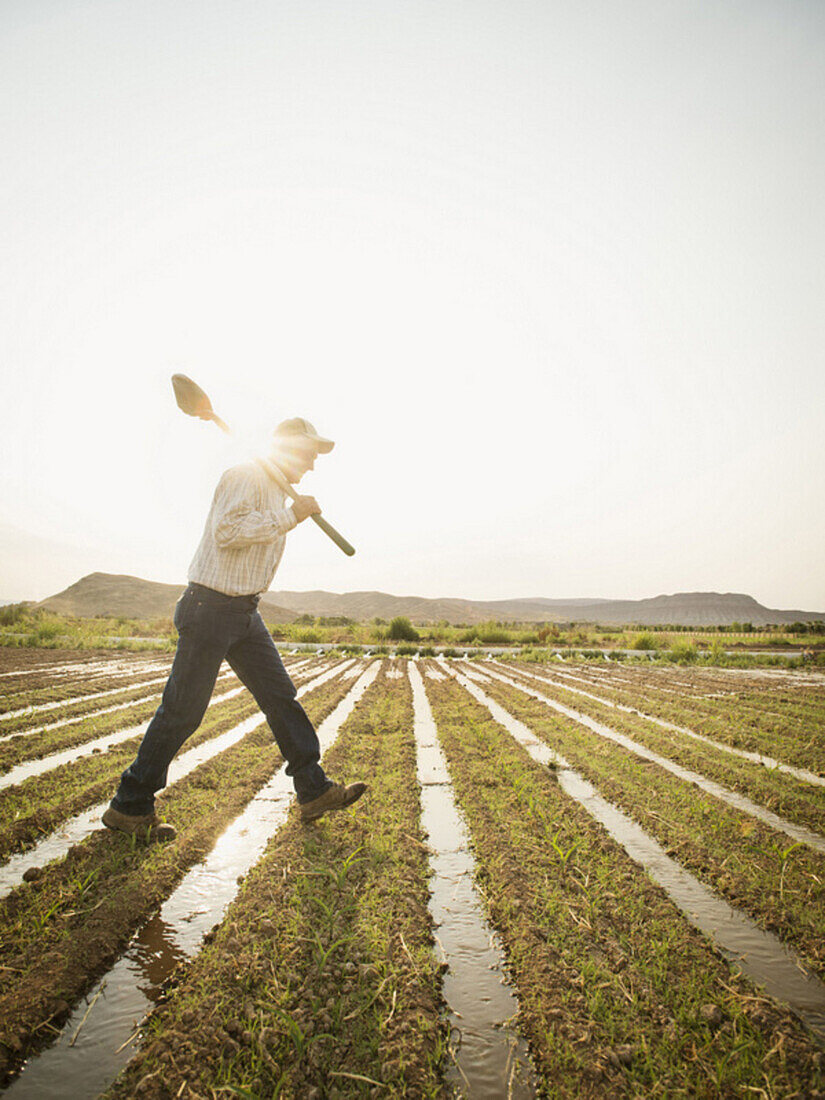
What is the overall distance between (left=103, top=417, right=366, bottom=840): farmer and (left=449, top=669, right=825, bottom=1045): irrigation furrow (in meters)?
1.64

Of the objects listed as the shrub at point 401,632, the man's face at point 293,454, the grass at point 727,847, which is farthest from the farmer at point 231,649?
the shrub at point 401,632

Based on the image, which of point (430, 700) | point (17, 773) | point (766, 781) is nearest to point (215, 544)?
point (17, 773)

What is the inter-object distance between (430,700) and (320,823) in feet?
15.7

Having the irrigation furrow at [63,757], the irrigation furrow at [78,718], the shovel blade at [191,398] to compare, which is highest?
the shovel blade at [191,398]

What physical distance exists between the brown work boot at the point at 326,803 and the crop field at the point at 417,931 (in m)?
0.07

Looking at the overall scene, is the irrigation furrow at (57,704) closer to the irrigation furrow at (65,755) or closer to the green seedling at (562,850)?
the irrigation furrow at (65,755)

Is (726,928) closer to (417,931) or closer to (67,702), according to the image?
(417,931)

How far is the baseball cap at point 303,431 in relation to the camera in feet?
10.2

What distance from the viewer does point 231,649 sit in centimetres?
288

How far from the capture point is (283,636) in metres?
26.6

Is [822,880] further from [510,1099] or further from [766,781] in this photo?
[510,1099]

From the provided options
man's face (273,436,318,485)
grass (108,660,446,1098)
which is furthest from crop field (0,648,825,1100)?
man's face (273,436,318,485)

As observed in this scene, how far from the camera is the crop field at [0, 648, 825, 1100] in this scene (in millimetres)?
1375

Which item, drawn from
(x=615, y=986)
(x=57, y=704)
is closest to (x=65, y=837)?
(x=615, y=986)
